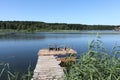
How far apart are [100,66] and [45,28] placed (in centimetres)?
14243

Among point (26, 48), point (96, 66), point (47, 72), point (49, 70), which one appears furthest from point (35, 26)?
point (96, 66)

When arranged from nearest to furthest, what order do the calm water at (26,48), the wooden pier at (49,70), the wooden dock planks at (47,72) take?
the wooden pier at (49,70)
the wooden dock planks at (47,72)
the calm water at (26,48)

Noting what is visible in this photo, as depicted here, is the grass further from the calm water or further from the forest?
the forest

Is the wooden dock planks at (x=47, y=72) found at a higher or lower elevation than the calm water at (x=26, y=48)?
higher

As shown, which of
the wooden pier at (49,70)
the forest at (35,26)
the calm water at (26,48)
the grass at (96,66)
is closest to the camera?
the grass at (96,66)

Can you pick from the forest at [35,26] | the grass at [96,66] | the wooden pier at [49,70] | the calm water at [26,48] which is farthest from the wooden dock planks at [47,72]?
the forest at [35,26]

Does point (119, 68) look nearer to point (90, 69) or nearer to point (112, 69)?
point (112, 69)

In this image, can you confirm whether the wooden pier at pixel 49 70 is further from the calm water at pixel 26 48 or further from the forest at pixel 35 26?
the forest at pixel 35 26

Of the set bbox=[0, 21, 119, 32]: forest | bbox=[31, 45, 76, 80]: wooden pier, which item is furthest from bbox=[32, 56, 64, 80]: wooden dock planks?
bbox=[0, 21, 119, 32]: forest

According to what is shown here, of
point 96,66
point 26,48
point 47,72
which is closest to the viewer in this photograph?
point 96,66

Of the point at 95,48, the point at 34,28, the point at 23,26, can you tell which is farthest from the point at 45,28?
the point at 95,48

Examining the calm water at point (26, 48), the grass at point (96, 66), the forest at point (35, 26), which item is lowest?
the forest at point (35, 26)

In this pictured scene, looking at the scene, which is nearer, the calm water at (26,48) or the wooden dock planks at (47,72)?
the wooden dock planks at (47,72)

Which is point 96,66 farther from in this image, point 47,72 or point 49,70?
point 47,72
